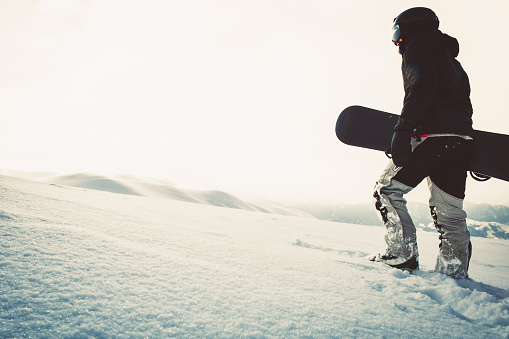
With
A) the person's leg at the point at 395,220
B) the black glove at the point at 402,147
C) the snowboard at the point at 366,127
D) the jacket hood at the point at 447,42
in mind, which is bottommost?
the person's leg at the point at 395,220

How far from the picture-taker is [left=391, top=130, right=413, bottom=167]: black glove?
1.62 metres

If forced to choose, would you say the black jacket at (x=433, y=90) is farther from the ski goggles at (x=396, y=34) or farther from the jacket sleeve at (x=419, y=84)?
the ski goggles at (x=396, y=34)

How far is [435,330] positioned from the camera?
735 millimetres

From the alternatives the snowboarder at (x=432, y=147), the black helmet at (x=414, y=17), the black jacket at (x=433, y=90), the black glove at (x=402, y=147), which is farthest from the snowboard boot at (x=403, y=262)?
the black helmet at (x=414, y=17)

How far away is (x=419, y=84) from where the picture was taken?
1603mm

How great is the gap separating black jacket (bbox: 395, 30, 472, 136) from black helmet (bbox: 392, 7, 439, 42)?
0.39 ft

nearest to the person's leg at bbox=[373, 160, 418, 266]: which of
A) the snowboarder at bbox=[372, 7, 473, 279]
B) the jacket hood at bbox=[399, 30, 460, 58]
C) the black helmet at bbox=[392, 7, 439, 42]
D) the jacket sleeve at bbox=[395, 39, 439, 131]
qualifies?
the snowboarder at bbox=[372, 7, 473, 279]

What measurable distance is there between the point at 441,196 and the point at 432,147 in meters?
0.36

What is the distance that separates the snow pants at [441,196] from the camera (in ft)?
5.36

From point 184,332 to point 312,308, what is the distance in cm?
41

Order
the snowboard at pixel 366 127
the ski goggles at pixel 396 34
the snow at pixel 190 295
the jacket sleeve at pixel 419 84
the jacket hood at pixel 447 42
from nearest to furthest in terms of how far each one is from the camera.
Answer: the snow at pixel 190 295
the jacket sleeve at pixel 419 84
the jacket hood at pixel 447 42
the ski goggles at pixel 396 34
the snowboard at pixel 366 127

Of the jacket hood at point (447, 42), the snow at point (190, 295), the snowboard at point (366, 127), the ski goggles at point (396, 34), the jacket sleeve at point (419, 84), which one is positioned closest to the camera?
the snow at point (190, 295)

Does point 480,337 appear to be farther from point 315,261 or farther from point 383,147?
point 383,147

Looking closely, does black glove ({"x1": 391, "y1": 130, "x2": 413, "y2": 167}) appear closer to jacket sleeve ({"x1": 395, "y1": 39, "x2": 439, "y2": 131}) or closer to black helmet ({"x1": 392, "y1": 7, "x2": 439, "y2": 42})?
jacket sleeve ({"x1": 395, "y1": 39, "x2": 439, "y2": 131})
